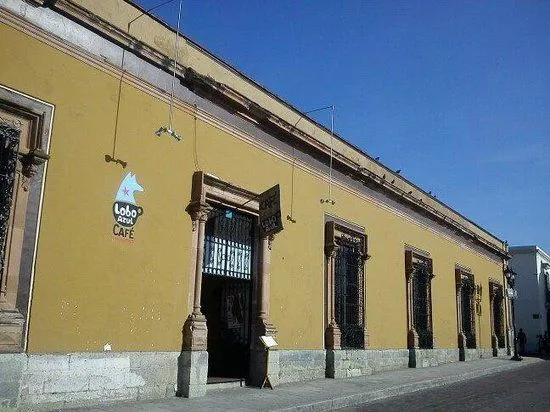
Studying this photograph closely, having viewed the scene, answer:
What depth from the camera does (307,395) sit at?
9.53 meters

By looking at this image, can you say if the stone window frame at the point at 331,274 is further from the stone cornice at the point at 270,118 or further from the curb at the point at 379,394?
the curb at the point at 379,394

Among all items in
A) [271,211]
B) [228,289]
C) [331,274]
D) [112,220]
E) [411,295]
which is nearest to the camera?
[112,220]

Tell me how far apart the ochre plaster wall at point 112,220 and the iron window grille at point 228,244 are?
0.65m

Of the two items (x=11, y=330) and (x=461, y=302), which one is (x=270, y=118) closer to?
(x=11, y=330)

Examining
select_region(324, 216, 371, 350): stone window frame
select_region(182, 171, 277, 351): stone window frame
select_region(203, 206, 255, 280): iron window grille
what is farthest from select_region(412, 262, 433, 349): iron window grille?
select_region(203, 206, 255, 280): iron window grille

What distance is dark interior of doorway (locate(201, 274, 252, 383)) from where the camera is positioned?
36.1 feet

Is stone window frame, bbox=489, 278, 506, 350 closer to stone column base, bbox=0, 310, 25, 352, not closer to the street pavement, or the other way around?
the street pavement

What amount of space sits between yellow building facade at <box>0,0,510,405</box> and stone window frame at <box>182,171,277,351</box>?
0.10 feet

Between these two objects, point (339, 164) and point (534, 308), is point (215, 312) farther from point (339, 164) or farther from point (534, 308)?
point (534, 308)

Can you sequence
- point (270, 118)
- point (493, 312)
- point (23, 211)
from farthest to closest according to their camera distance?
point (493, 312) < point (270, 118) < point (23, 211)

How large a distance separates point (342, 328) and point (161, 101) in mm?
7532

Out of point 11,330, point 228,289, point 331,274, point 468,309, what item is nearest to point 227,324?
point 228,289

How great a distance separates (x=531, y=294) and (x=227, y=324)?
3330 cm

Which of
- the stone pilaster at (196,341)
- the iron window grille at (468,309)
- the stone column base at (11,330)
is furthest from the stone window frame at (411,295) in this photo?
the stone column base at (11,330)
